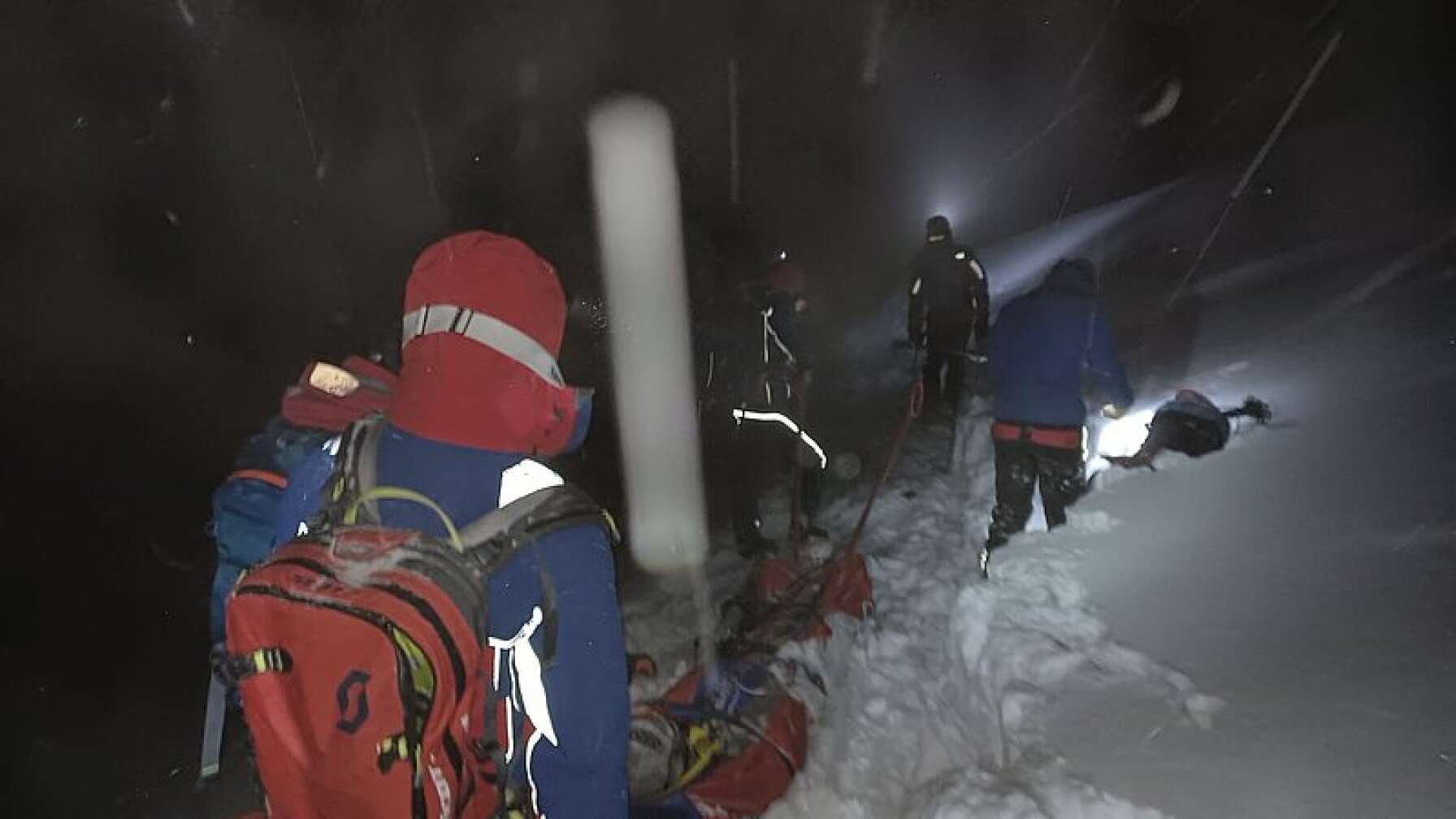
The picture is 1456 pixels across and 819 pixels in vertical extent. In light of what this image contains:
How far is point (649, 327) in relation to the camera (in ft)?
67.7

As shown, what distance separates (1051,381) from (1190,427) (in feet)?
3.59

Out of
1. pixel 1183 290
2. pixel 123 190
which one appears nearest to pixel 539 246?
pixel 123 190

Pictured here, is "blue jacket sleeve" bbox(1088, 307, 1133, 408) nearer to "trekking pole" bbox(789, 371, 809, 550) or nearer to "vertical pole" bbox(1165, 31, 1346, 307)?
"trekking pole" bbox(789, 371, 809, 550)

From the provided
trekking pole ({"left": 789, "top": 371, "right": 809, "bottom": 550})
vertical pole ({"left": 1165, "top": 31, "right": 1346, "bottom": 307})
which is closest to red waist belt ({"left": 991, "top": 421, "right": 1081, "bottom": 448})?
trekking pole ({"left": 789, "top": 371, "right": 809, "bottom": 550})

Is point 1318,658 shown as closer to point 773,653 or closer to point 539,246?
point 773,653

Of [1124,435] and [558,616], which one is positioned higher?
[1124,435]

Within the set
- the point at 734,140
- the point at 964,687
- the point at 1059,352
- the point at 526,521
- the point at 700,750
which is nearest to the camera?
the point at 526,521

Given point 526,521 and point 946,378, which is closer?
point 526,521

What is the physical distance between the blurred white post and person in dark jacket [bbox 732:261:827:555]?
1040 millimetres

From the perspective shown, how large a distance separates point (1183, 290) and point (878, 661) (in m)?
8.15

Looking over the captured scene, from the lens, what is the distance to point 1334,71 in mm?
21922

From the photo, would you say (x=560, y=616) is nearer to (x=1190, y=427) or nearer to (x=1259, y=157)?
(x=1190, y=427)

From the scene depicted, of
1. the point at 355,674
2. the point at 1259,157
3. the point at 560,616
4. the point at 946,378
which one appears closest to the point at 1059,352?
the point at 560,616

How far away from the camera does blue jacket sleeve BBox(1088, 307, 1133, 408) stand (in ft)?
18.2
